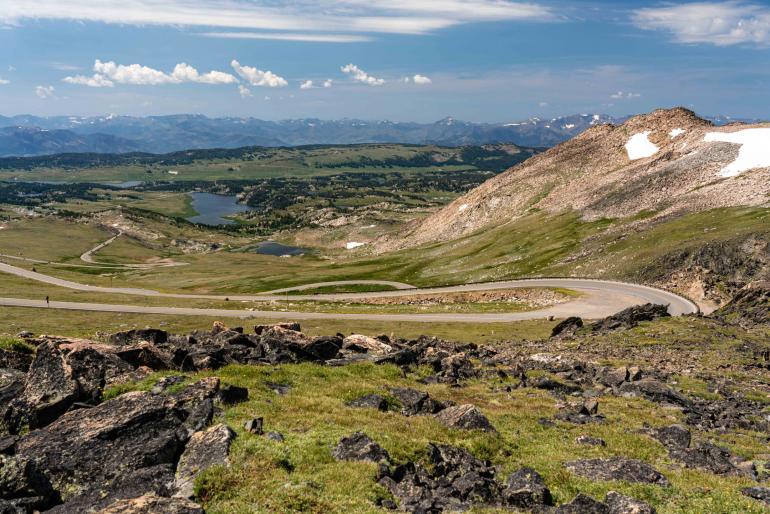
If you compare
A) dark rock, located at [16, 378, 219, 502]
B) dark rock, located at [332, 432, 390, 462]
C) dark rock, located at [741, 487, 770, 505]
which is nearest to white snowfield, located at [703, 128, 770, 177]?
dark rock, located at [741, 487, 770, 505]

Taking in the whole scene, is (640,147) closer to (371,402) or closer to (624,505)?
(371,402)

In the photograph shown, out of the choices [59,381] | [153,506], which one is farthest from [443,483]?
[59,381]

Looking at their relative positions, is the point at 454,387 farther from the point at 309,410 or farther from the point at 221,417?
the point at 221,417

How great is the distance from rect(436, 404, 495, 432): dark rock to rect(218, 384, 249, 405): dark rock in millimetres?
9396

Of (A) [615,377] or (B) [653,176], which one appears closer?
(A) [615,377]

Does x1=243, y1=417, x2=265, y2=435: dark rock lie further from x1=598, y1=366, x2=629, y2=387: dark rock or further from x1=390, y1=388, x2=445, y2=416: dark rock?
x1=598, y1=366, x2=629, y2=387: dark rock

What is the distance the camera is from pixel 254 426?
20031 millimetres

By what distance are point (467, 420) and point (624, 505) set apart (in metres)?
8.68

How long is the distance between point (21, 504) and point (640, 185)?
159 m

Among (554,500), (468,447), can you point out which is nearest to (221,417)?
(468,447)

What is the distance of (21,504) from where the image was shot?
47.5ft

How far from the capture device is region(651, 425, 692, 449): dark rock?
923 inches

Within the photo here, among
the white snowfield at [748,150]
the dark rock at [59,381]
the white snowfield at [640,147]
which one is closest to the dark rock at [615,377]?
the dark rock at [59,381]

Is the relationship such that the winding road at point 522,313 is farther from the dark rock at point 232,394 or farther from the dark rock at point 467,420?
the dark rock at point 232,394
